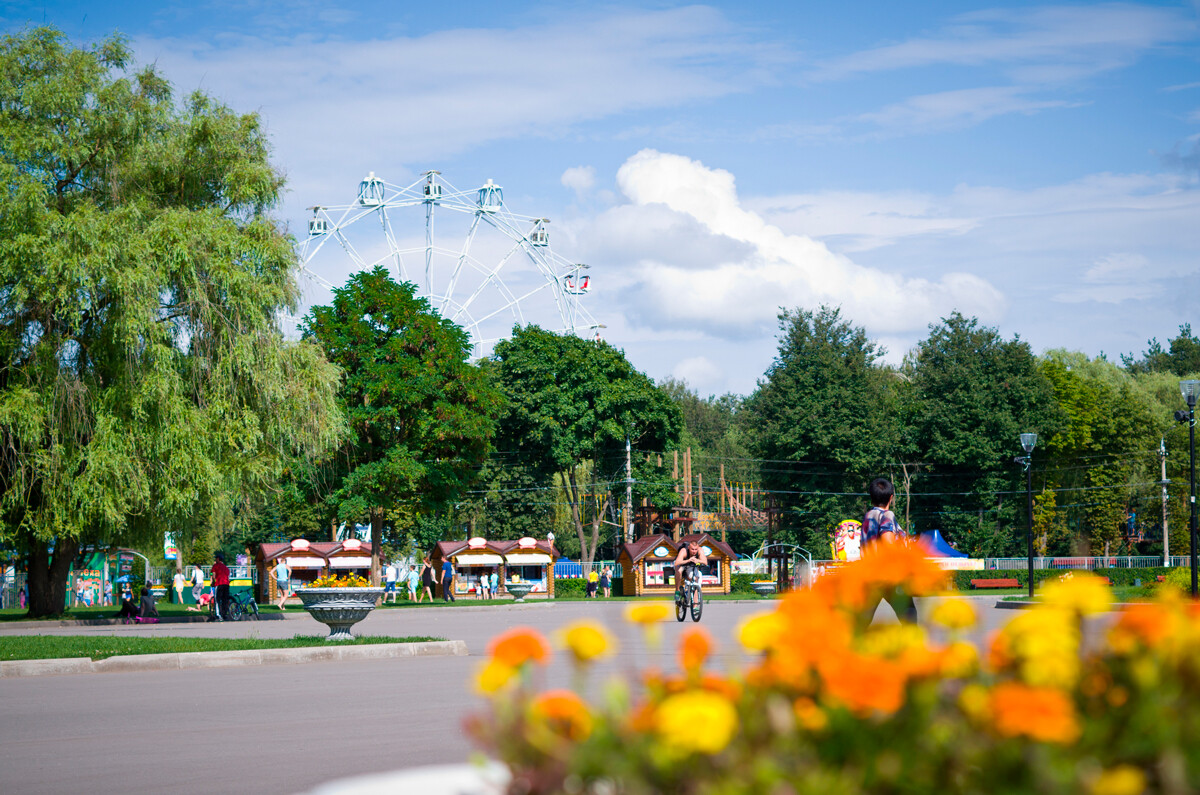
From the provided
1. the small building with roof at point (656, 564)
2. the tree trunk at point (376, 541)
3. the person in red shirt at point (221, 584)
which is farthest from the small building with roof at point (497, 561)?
the person in red shirt at point (221, 584)

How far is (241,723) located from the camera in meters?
10.7

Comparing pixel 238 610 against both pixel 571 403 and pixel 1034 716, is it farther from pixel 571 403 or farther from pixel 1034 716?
pixel 571 403

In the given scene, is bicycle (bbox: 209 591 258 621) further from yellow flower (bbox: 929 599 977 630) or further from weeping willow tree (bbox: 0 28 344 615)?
yellow flower (bbox: 929 599 977 630)

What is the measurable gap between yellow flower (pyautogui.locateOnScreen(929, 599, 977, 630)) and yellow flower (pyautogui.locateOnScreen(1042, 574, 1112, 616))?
0.16 metres

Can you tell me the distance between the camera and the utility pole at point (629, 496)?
69750mm

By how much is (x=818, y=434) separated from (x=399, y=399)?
39.1 meters

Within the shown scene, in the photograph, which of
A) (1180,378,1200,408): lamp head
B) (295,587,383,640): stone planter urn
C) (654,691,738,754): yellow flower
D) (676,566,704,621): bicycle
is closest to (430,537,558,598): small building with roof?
(676,566,704,621): bicycle

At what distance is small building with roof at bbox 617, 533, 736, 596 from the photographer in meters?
64.0

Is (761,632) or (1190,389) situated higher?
(1190,389)

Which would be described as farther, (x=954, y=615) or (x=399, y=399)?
(x=399, y=399)

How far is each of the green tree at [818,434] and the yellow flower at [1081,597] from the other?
76.7 m

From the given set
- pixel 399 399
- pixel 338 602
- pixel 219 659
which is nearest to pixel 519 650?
pixel 219 659

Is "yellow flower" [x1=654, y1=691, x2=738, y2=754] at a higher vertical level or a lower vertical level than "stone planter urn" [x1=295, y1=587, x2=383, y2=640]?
higher

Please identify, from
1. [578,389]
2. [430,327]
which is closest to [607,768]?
[430,327]
